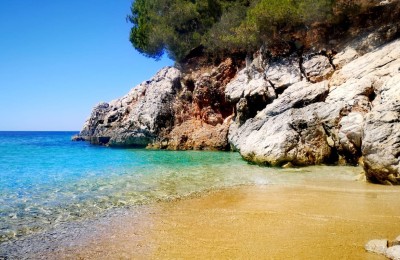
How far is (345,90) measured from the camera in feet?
50.6

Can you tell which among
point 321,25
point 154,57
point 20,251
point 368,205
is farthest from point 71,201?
point 154,57

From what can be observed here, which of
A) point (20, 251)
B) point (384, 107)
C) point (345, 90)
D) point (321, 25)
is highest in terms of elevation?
point (321, 25)

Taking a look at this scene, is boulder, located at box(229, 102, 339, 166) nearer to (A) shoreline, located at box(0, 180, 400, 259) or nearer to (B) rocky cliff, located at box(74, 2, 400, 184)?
(B) rocky cliff, located at box(74, 2, 400, 184)

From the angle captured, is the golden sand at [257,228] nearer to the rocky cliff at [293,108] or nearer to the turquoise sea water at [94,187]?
the turquoise sea water at [94,187]

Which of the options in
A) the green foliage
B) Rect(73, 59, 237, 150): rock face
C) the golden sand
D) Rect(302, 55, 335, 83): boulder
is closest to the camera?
the golden sand

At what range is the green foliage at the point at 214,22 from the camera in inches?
918

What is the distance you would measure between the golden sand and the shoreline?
2 centimetres

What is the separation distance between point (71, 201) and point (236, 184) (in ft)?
17.7

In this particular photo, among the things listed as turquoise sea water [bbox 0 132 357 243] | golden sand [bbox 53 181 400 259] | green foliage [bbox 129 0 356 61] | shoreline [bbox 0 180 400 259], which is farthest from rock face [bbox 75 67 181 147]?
shoreline [bbox 0 180 400 259]

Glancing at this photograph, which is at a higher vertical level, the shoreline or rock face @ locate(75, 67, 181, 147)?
rock face @ locate(75, 67, 181, 147)

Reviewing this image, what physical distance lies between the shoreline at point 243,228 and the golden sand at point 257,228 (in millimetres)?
16

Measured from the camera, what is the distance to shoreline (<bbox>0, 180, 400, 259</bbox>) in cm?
523

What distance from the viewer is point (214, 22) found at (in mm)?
32312

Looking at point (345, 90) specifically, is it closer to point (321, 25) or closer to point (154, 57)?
point (321, 25)
